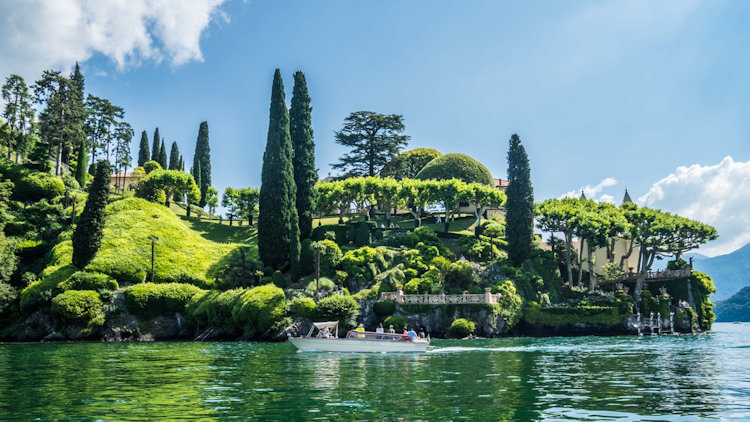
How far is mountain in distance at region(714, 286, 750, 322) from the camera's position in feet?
587

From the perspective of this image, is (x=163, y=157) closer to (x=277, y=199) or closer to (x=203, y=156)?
(x=203, y=156)

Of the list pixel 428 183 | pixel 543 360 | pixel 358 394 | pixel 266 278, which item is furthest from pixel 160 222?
pixel 358 394

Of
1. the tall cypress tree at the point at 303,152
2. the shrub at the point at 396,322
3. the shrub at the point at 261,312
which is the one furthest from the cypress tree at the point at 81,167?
the shrub at the point at 396,322

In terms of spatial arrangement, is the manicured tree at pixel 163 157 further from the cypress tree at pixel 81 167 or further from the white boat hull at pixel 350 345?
the white boat hull at pixel 350 345

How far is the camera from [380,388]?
786 inches

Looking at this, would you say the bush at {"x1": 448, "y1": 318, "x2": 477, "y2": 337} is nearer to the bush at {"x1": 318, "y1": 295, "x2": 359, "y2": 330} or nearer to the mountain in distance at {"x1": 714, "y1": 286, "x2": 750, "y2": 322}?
the bush at {"x1": 318, "y1": 295, "x2": 359, "y2": 330}

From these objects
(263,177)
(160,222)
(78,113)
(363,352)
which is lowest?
(363,352)

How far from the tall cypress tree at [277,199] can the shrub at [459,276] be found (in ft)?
56.9

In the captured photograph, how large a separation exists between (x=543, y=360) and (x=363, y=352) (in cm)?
1348

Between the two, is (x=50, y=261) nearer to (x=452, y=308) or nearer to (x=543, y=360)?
(x=452, y=308)

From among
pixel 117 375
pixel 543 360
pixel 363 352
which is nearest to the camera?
pixel 117 375

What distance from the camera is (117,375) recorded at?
23625 mm

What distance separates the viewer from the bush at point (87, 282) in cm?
5606

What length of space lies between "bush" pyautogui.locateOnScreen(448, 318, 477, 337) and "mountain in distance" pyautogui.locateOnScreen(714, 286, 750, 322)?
531ft
